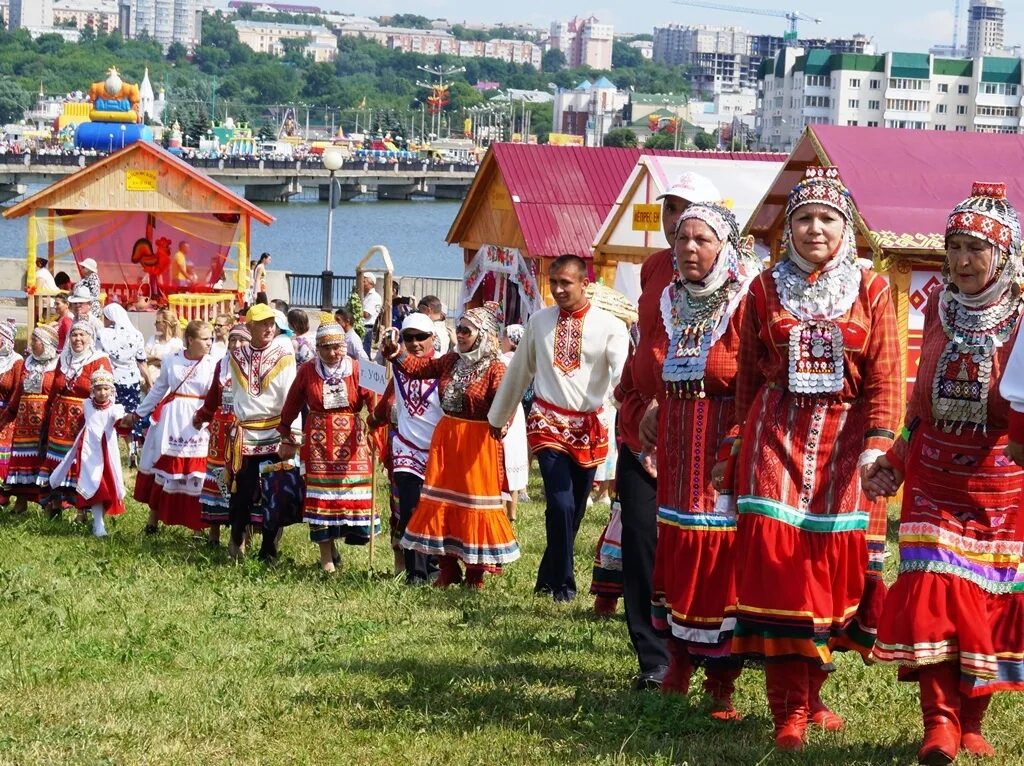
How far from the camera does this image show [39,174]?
102 meters

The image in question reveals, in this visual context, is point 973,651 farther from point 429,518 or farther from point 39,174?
point 39,174

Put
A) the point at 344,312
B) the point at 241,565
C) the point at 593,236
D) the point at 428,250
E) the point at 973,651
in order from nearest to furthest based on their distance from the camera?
1. the point at 973,651
2. the point at 241,565
3. the point at 344,312
4. the point at 593,236
5. the point at 428,250

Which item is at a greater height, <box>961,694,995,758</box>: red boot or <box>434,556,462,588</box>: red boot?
<box>961,694,995,758</box>: red boot

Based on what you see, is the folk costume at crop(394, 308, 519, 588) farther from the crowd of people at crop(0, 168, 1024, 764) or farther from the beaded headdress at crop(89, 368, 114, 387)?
the beaded headdress at crop(89, 368, 114, 387)

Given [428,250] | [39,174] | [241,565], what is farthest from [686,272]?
[39,174]

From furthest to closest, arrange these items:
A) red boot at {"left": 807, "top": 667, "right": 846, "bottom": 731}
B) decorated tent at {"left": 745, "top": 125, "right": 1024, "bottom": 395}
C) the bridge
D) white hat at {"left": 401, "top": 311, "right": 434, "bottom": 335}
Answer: the bridge
decorated tent at {"left": 745, "top": 125, "right": 1024, "bottom": 395}
white hat at {"left": 401, "top": 311, "right": 434, "bottom": 335}
red boot at {"left": 807, "top": 667, "right": 846, "bottom": 731}

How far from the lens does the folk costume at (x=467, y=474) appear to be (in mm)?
9453

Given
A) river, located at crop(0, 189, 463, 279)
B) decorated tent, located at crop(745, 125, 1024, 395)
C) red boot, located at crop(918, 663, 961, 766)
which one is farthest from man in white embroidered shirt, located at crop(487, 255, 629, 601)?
river, located at crop(0, 189, 463, 279)

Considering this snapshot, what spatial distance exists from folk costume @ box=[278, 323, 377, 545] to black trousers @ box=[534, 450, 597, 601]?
1.50 metres

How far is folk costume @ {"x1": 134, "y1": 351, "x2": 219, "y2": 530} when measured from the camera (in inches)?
480

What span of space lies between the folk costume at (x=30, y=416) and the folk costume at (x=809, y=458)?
8058 mm

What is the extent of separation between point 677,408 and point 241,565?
4.78 metres

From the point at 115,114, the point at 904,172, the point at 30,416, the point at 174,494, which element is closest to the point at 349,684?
the point at 174,494

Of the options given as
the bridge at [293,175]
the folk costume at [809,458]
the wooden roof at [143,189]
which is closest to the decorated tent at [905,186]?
the folk costume at [809,458]
